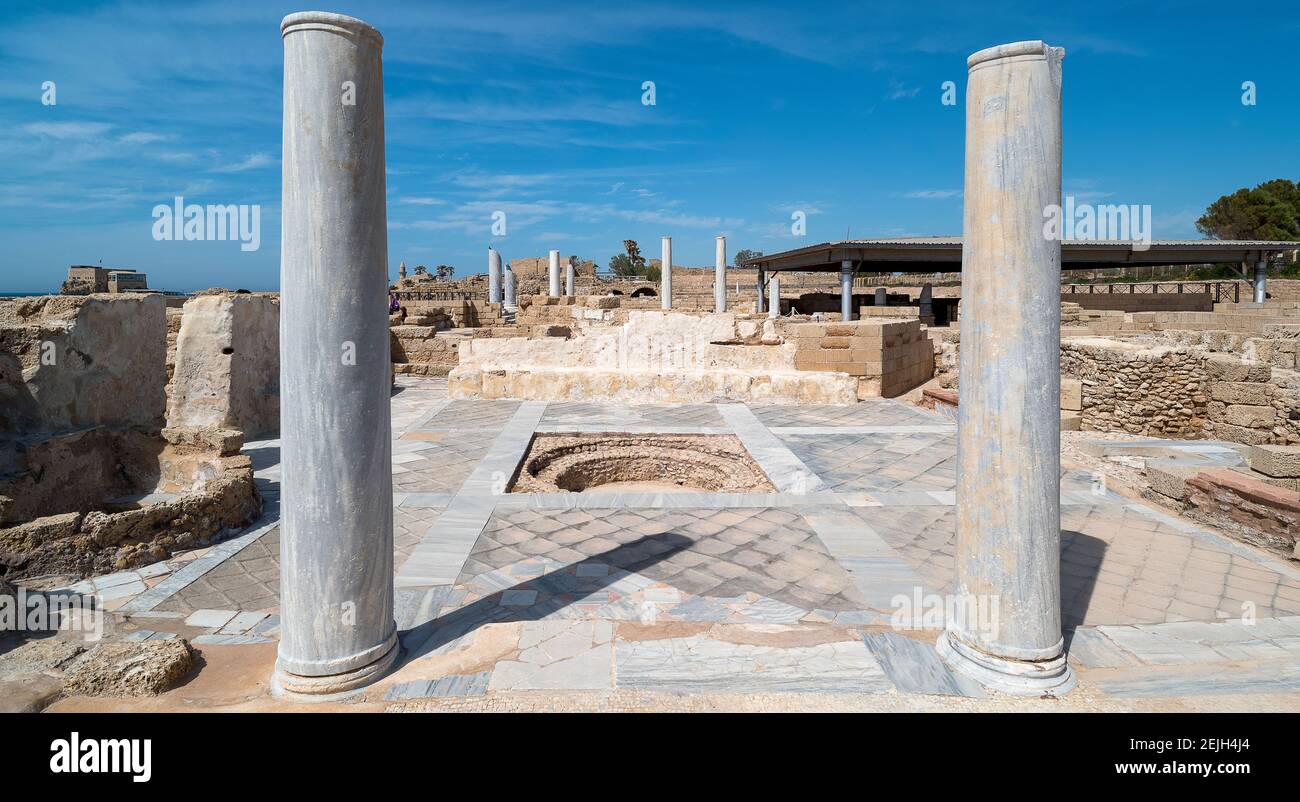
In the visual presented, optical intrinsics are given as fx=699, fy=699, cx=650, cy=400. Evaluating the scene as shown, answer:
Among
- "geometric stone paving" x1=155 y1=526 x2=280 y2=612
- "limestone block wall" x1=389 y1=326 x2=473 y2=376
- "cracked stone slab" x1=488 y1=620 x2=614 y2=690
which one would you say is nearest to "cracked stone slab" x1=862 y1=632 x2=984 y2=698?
"cracked stone slab" x1=488 y1=620 x2=614 y2=690

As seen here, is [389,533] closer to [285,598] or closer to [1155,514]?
[285,598]

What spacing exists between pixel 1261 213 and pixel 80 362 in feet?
155

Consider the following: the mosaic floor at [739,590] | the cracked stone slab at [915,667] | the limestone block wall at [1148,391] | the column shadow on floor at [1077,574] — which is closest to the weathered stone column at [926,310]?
the limestone block wall at [1148,391]

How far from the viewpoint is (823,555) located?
438 centimetres

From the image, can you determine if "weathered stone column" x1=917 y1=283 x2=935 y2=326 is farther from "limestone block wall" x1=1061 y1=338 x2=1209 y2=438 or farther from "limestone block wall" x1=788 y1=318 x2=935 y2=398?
"limestone block wall" x1=1061 y1=338 x2=1209 y2=438

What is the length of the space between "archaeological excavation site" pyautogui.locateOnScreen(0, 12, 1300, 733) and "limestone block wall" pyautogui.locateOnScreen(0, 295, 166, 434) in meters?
0.03

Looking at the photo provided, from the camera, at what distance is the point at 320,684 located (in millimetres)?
2701

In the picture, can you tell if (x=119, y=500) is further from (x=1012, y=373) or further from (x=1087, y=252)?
(x=1087, y=252)

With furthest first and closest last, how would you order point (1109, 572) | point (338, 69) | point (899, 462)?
point (899, 462)
point (1109, 572)
point (338, 69)

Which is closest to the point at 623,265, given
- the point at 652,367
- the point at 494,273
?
the point at 494,273

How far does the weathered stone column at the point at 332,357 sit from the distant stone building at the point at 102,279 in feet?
55.2

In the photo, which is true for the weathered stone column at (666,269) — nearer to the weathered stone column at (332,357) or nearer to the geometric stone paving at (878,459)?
the geometric stone paving at (878,459)
